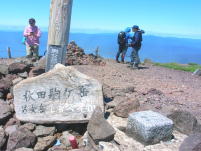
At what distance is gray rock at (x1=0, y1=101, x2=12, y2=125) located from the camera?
24.0 feet

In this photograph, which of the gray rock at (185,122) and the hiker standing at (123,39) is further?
the hiker standing at (123,39)

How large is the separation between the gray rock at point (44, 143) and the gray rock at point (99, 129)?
2.99 feet

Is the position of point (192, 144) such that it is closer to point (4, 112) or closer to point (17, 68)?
point (4, 112)

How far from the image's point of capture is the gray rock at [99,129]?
623 cm

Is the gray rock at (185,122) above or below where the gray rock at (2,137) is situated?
above

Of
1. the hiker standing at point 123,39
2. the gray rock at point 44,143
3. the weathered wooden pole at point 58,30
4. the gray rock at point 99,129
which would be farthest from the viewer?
the hiker standing at point 123,39

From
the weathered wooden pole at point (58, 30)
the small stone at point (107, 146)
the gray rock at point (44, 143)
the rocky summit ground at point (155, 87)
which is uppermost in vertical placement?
the weathered wooden pole at point (58, 30)

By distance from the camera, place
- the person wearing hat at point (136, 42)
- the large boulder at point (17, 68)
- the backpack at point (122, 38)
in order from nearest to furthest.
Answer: the large boulder at point (17, 68), the person wearing hat at point (136, 42), the backpack at point (122, 38)

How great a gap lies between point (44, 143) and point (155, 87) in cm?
659

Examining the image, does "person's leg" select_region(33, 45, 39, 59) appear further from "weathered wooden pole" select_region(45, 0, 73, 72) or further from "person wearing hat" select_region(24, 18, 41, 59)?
"weathered wooden pole" select_region(45, 0, 73, 72)

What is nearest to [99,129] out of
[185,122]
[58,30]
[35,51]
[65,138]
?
[65,138]

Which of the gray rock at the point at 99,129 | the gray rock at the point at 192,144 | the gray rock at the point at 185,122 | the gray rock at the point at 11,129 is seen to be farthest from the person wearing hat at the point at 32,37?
the gray rock at the point at 192,144

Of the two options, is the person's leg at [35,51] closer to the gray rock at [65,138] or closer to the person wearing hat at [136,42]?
the person wearing hat at [136,42]

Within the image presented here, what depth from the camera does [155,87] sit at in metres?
12.1
